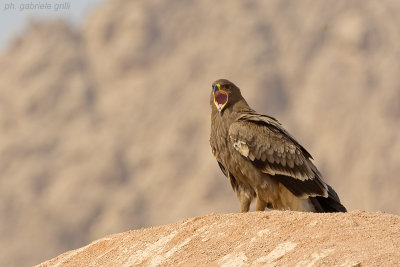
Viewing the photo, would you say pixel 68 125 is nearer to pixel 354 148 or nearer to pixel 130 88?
pixel 130 88

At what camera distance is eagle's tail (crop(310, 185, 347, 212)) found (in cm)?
999

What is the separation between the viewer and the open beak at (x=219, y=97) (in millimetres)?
10562

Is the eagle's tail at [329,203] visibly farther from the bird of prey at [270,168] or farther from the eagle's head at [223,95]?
the eagle's head at [223,95]

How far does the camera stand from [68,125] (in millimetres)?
53844

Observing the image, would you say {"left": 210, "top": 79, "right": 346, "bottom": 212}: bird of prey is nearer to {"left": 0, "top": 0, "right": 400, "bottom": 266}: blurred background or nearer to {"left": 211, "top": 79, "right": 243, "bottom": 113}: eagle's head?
{"left": 211, "top": 79, "right": 243, "bottom": 113}: eagle's head

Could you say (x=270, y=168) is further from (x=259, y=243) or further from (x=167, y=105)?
(x=167, y=105)

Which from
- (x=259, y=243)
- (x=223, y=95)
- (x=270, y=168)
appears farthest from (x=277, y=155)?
(x=259, y=243)

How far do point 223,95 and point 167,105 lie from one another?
1664 inches

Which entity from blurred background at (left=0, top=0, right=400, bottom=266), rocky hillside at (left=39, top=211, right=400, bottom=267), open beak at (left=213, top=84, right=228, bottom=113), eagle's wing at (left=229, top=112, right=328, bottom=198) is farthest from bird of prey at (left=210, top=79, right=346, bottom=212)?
blurred background at (left=0, top=0, right=400, bottom=266)

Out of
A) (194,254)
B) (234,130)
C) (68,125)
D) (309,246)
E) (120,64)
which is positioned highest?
(120,64)

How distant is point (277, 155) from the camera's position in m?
10.0

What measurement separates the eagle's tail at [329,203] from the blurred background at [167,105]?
35.9 m

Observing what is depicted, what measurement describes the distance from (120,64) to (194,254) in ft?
166

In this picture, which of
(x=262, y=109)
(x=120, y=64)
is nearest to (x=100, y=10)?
(x=120, y=64)
